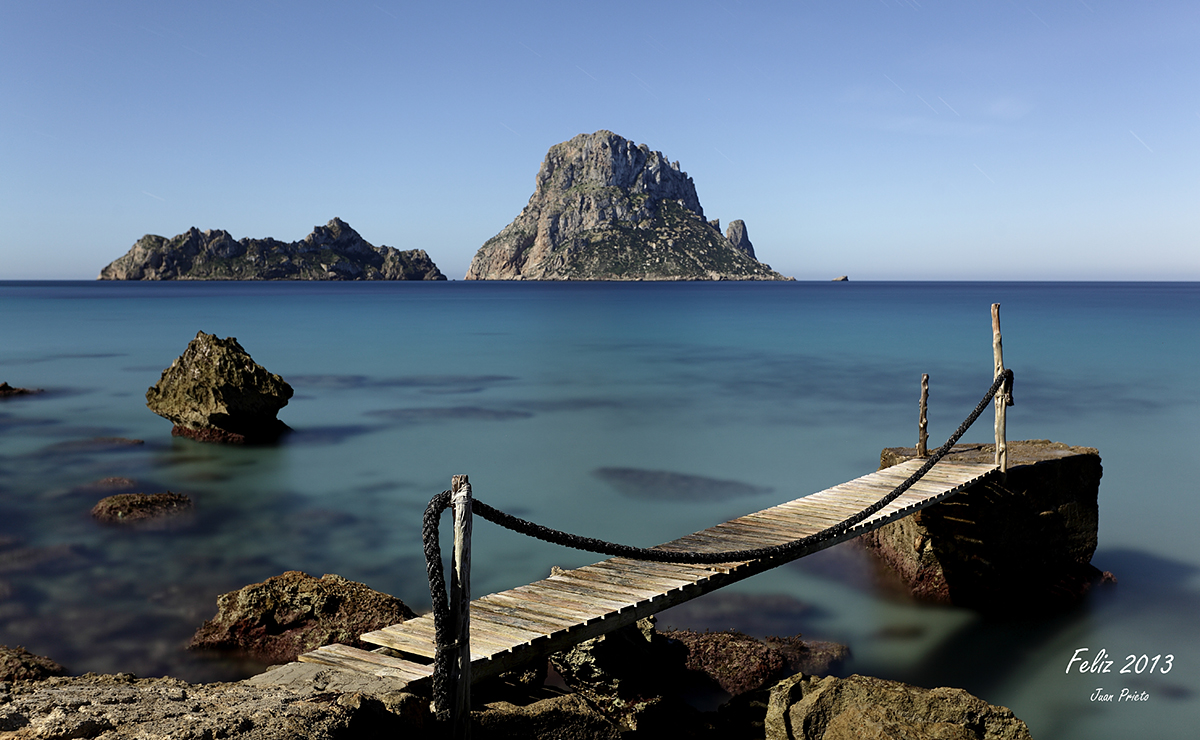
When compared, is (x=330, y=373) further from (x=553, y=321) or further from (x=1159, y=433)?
(x=553, y=321)

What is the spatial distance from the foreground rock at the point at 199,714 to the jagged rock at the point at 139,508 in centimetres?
841

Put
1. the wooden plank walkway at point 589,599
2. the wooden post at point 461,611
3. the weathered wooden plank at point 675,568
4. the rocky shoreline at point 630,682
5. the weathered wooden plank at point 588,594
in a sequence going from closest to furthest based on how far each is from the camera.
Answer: the rocky shoreline at point 630,682
the wooden post at point 461,611
the wooden plank walkway at point 589,599
the weathered wooden plank at point 588,594
the weathered wooden plank at point 675,568

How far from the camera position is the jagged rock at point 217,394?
53.9ft

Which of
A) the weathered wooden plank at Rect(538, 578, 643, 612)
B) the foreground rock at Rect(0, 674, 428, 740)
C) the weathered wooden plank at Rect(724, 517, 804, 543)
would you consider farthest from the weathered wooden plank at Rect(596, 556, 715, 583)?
the foreground rock at Rect(0, 674, 428, 740)

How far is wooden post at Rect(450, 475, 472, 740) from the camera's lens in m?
4.45

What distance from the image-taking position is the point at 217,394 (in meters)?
16.5

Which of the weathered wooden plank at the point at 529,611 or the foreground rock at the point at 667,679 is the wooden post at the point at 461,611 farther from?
the foreground rock at the point at 667,679

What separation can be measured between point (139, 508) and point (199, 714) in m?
9.78

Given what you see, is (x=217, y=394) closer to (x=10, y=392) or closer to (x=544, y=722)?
(x=10, y=392)

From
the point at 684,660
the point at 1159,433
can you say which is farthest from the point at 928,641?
the point at 1159,433

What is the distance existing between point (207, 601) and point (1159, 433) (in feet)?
68.7

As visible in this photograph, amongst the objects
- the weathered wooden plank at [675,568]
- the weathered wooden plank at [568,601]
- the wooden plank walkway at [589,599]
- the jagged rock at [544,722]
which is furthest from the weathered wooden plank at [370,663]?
the weathered wooden plank at [675,568]

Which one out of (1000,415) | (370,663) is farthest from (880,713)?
(1000,415)

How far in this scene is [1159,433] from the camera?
19.5 m
